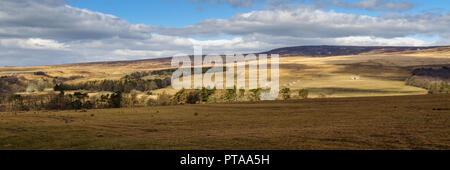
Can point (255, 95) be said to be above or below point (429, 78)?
below

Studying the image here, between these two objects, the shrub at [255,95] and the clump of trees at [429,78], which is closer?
the shrub at [255,95]

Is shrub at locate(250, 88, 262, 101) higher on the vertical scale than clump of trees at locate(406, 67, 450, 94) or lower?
lower

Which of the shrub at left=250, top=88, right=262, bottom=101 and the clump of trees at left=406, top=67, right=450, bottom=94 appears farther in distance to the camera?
the clump of trees at left=406, top=67, right=450, bottom=94

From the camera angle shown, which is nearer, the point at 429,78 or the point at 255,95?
the point at 255,95

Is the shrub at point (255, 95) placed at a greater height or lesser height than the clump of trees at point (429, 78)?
lesser
